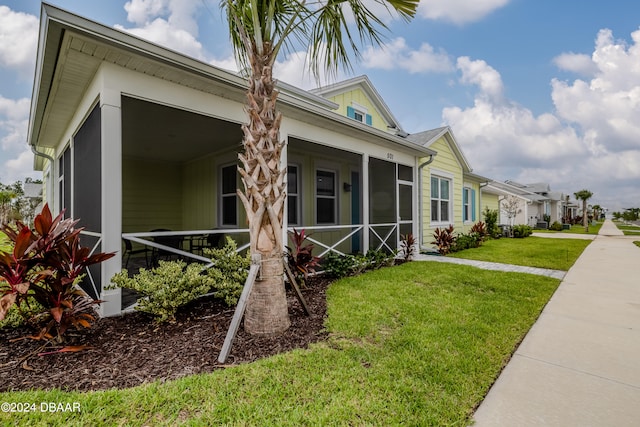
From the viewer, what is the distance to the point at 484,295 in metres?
5.04

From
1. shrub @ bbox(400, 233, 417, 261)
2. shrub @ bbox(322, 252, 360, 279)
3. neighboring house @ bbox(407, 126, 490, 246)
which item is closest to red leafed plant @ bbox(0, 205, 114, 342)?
shrub @ bbox(322, 252, 360, 279)

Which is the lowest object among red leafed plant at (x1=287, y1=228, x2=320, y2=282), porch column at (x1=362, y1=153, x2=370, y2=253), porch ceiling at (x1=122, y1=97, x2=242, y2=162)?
red leafed plant at (x1=287, y1=228, x2=320, y2=282)

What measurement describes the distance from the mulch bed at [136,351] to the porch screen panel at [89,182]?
3.32ft

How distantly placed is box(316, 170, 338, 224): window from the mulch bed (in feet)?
17.6

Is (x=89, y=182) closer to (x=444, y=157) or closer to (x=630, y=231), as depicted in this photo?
(x=444, y=157)

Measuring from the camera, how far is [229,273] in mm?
4223

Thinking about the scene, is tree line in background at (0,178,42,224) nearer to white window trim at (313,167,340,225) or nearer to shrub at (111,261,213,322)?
white window trim at (313,167,340,225)

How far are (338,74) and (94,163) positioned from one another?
364 cm

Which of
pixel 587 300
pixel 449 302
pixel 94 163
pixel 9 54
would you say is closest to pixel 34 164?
pixel 9 54

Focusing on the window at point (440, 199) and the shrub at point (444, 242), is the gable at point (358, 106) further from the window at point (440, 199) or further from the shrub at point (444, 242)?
the shrub at point (444, 242)

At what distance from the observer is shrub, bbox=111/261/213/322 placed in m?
3.38

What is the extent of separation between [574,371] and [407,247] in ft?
18.0

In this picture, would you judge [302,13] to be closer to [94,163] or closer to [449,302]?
[94,163]

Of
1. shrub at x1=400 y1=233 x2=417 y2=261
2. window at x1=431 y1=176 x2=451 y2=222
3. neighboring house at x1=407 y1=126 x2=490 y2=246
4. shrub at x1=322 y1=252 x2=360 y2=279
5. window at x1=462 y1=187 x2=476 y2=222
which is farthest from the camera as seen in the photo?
window at x1=462 y1=187 x2=476 y2=222
